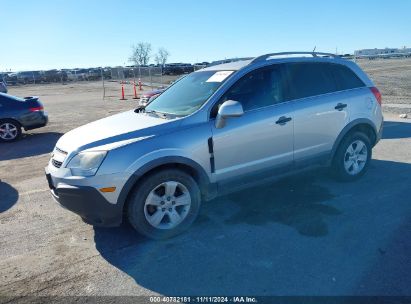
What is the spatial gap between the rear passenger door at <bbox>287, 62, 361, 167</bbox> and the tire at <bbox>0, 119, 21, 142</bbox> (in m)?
8.13

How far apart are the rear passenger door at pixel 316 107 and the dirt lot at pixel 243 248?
634 millimetres

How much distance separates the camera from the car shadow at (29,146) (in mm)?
8531

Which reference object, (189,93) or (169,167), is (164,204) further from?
(189,93)

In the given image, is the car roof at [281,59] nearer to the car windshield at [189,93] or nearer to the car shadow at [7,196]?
the car windshield at [189,93]

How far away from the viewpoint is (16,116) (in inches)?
390

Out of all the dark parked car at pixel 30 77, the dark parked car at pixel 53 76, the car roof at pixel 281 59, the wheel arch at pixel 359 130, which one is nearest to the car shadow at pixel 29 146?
the car roof at pixel 281 59

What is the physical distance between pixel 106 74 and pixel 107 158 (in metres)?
51.8

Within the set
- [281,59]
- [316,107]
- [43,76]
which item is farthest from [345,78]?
[43,76]

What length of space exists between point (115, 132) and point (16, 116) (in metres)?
7.29

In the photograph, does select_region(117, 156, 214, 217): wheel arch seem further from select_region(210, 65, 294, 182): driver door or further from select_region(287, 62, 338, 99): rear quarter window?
select_region(287, 62, 338, 99): rear quarter window

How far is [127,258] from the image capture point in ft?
12.0

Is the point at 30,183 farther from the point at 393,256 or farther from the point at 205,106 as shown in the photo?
the point at 393,256

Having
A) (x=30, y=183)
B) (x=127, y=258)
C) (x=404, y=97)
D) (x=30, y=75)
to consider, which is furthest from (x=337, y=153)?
(x=30, y=75)

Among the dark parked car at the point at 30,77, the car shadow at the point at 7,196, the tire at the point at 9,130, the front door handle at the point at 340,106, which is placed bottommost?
the car shadow at the point at 7,196
